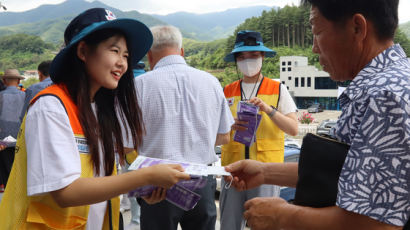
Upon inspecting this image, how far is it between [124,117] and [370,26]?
1.25 meters

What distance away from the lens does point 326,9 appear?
1.09 meters

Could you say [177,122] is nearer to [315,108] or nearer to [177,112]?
[177,112]

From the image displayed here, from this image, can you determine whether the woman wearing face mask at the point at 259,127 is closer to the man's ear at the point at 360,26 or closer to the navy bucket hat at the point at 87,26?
the navy bucket hat at the point at 87,26

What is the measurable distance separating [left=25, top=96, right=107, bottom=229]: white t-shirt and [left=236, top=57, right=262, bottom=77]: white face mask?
2164 mm

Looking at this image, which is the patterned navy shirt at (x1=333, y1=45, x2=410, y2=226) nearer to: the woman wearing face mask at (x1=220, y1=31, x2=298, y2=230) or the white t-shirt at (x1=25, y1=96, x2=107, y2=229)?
the white t-shirt at (x1=25, y1=96, x2=107, y2=229)

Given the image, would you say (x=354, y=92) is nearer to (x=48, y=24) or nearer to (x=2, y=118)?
(x=2, y=118)

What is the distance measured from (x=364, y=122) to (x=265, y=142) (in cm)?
208

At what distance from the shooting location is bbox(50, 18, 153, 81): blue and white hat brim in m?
1.42

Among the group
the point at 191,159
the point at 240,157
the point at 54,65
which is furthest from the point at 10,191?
the point at 240,157

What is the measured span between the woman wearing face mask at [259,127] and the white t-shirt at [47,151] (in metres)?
1.70

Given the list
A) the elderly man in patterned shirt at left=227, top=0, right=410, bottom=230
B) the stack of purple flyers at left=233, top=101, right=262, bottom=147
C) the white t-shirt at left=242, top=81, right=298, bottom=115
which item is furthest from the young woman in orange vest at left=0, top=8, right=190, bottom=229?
the white t-shirt at left=242, top=81, right=298, bottom=115

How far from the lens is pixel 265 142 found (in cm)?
296

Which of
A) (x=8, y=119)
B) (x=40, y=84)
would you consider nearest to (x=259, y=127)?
(x=40, y=84)

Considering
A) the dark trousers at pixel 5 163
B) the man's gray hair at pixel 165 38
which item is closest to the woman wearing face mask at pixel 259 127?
the man's gray hair at pixel 165 38
